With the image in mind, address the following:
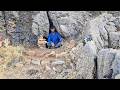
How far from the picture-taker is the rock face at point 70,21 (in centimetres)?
432

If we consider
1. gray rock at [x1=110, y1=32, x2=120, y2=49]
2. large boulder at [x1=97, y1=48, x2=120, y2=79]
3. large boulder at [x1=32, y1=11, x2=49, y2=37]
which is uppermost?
large boulder at [x1=32, y1=11, x2=49, y2=37]

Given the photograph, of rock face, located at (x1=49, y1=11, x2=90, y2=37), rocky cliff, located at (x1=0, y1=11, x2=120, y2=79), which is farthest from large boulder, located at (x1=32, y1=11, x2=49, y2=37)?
rock face, located at (x1=49, y1=11, x2=90, y2=37)

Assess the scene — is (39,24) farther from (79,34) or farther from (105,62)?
(105,62)

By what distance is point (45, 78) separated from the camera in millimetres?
4219

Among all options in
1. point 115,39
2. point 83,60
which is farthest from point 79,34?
point 115,39

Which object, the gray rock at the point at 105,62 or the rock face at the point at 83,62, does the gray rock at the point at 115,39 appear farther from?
the rock face at the point at 83,62

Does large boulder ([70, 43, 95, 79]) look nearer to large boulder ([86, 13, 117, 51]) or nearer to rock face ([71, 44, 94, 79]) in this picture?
rock face ([71, 44, 94, 79])

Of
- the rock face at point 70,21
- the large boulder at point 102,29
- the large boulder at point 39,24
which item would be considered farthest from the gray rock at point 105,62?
the large boulder at point 39,24

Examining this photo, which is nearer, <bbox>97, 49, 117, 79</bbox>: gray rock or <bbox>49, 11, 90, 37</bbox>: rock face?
<bbox>97, 49, 117, 79</bbox>: gray rock

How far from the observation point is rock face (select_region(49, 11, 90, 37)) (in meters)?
4.32

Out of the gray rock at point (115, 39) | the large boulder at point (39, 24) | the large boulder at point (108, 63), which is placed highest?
the large boulder at point (39, 24)

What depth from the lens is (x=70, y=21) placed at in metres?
4.37
